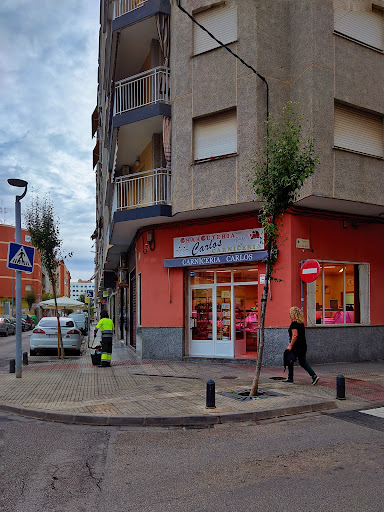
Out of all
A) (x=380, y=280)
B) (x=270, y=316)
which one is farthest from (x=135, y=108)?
(x=380, y=280)

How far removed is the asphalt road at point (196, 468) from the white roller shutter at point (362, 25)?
10.8 m

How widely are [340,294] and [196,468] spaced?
32.7 ft

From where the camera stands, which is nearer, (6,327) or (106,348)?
(106,348)

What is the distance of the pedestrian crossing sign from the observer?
10898mm

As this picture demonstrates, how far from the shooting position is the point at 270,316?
12.8 meters

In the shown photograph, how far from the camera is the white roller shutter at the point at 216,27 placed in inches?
519

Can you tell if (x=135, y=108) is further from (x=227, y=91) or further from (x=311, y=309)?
(x=311, y=309)

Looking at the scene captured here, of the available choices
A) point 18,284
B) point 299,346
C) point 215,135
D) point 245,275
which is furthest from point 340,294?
point 18,284

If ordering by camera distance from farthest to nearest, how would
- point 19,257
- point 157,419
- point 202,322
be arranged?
point 202,322, point 19,257, point 157,419

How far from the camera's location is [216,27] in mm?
13422

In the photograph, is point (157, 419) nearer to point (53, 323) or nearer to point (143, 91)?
point (53, 323)

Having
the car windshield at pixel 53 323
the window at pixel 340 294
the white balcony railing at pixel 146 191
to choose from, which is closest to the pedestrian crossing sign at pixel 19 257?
the white balcony railing at pixel 146 191

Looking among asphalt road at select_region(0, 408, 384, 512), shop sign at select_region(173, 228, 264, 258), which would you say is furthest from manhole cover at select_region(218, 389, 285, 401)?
shop sign at select_region(173, 228, 264, 258)

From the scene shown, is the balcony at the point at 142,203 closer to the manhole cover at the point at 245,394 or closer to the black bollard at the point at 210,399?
the manhole cover at the point at 245,394
